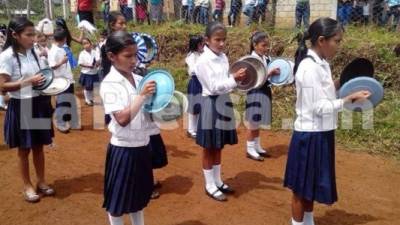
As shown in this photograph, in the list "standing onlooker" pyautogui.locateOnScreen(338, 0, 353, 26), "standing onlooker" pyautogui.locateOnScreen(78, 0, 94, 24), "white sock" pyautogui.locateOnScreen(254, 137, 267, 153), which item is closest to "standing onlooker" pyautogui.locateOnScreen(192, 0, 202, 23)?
"standing onlooker" pyautogui.locateOnScreen(78, 0, 94, 24)

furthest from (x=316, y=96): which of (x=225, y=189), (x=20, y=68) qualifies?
(x=20, y=68)

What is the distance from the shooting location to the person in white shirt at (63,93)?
6.53 meters

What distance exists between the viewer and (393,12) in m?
8.66

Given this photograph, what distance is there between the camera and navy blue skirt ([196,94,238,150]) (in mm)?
4273

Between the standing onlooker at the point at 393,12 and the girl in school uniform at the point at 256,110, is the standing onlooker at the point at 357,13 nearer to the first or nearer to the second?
the standing onlooker at the point at 393,12

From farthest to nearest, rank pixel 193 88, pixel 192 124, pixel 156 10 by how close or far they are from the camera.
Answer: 1. pixel 156 10
2. pixel 192 124
3. pixel 193 88

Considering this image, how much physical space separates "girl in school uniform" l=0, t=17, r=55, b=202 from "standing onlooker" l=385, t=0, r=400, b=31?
6909mm

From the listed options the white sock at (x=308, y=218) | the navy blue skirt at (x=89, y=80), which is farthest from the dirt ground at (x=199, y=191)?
the navy blue skirt at (x=89, y=80)

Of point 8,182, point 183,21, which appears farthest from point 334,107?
point 183,21

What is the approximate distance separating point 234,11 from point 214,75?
22.9 ft

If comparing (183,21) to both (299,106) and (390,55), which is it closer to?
(390,55)

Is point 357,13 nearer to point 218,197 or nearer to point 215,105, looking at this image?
point 215,105

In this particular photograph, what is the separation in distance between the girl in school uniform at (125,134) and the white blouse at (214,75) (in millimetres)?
1128

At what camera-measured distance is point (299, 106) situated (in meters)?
3.34
